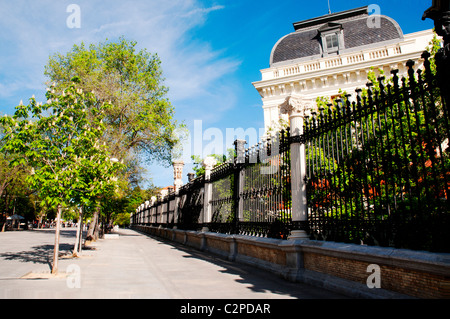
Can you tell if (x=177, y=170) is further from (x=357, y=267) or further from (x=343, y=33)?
(x=357, y=267)

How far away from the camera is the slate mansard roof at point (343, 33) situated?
22.2 m

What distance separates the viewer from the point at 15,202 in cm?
4812

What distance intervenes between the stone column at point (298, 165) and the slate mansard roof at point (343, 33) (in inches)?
722

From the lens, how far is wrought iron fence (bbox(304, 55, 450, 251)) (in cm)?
404

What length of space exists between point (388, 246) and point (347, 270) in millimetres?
847

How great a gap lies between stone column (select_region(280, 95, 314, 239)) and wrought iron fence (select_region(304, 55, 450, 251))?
0.16 m

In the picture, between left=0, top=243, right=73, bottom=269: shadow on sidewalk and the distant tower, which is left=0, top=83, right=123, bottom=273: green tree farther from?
the distant tower

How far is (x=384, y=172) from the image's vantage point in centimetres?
469

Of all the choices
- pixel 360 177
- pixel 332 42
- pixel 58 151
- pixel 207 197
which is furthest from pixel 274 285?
pixel 332 42

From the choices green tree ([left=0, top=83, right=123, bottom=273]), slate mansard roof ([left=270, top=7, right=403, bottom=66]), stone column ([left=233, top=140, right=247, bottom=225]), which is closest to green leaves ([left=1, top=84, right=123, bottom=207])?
green tree ([left=0, top=83, right=123, bottom=273])

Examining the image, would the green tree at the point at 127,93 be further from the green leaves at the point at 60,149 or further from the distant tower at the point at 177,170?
the green leaves at the point at 60,149
